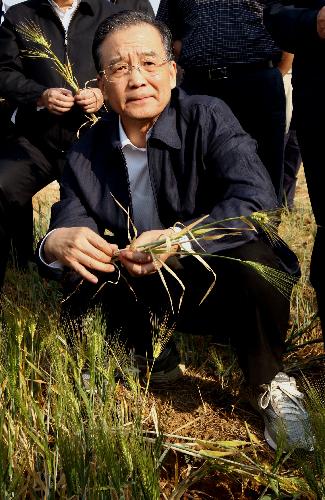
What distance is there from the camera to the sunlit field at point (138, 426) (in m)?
1.32

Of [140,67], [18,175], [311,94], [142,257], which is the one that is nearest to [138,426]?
[142,257]

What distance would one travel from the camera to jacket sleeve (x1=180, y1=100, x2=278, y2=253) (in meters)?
1.77

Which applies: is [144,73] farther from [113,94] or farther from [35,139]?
[35,139]

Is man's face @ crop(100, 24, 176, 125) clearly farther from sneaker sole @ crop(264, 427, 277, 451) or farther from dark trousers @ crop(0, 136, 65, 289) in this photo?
sneaker sole @ crop(264, 427, 277, 451)

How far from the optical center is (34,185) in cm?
279

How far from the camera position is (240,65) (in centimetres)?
285

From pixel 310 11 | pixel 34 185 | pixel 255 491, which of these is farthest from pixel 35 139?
pixel 255 491

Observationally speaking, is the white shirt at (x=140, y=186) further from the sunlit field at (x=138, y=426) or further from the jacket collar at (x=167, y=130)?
the sunlit field at (x=138, y=426)

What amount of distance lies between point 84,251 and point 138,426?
0.53 meters

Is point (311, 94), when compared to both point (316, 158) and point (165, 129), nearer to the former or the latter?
point (316, 158)

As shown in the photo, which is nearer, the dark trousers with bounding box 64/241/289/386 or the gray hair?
the dark trousers with bounding box 64/241/289/386

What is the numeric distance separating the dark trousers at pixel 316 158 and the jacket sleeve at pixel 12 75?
1.19m

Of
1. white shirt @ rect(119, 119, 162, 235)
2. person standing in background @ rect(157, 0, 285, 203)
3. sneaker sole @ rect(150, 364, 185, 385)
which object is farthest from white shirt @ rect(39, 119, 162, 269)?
person standing in background @ rect(157, 0, 285, 203)

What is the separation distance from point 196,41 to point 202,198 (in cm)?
118
